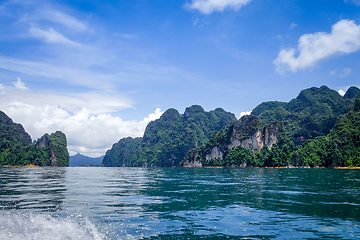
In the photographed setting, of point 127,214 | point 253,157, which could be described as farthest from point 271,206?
point 253,157

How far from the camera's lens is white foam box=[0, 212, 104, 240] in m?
10.6

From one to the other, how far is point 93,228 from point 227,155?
184594 mm

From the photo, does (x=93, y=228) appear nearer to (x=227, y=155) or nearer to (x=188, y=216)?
(x=188, y=216)

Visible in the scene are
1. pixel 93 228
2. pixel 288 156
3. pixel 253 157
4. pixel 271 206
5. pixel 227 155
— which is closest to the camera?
pixel 93 228

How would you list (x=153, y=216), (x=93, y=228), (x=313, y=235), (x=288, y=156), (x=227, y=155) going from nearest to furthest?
(x=313, y=235), (x=93, y=228), (x=153, y=216), (x=288, y=156), (x=227, y=155)

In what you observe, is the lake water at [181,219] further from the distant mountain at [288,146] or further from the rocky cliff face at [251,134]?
the rocky cliff face at [251,134]

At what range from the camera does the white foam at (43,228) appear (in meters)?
10.6

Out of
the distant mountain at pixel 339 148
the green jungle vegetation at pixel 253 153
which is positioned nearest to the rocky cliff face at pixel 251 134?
the green jungle vegetation at pixel 253 153

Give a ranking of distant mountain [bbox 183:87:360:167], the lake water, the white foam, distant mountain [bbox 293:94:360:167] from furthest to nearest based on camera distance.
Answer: distant mountain [bbox 183:87:360:167] < distant mountain [bbox 293:94:360:167] < the lake water < the white foam

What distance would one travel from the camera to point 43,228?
11656 millimetres

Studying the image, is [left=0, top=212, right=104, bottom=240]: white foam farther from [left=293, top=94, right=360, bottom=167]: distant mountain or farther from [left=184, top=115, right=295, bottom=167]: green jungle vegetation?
[left=184, top=115, right=295, bottom=167]: green jungle vegetation

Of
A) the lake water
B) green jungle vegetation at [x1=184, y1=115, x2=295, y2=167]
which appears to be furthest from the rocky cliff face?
the lake water

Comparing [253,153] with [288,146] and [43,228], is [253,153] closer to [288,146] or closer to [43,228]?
[288,146]

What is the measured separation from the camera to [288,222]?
1338 centimetres
